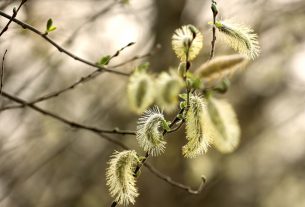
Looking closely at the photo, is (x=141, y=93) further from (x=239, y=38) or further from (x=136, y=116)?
(x=136, y=116)

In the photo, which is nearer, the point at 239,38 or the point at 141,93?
the point at 141,93

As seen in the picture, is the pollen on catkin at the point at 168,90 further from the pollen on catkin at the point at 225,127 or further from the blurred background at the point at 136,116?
the blurred background at the point at 136,116

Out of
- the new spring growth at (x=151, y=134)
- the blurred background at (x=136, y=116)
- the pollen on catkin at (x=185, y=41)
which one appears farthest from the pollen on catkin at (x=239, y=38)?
the blurred background at (x=136, y=116)

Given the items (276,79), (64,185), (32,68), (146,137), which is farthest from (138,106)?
(276,79)

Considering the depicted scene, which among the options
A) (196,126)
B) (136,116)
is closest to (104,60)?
(196,126)

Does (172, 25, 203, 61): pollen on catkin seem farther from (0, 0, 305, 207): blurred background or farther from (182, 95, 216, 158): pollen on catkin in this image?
(0, 0, 305, 207): blurred background
